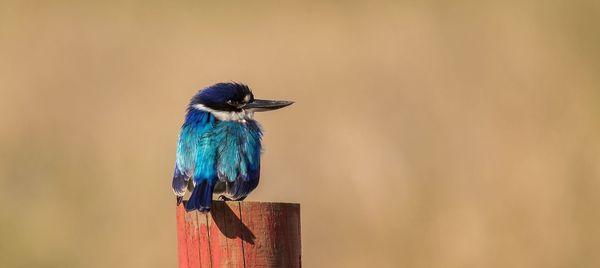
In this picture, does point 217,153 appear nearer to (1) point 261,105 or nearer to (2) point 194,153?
(2) point 194,153

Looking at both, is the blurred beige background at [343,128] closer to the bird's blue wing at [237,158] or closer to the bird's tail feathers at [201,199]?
the bird's blue wing at [237,158]

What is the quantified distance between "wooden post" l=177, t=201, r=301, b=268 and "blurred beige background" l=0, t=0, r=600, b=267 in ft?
15.3

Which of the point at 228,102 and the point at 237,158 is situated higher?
the point at 228,102

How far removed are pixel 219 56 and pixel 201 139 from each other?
550 cm

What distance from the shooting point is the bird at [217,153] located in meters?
5.91

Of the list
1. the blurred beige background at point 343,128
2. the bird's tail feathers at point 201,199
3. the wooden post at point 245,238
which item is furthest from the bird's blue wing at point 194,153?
the blurred beige background at point 343,128

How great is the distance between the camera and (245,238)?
4.43 metres

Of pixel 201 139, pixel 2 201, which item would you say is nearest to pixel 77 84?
pixel 2 201

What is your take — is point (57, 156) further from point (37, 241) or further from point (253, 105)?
point (253, 105)

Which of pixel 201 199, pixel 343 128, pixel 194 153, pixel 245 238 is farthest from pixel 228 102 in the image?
pixel 343 128

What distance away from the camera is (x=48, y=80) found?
11.4 meters

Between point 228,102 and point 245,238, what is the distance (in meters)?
2.51

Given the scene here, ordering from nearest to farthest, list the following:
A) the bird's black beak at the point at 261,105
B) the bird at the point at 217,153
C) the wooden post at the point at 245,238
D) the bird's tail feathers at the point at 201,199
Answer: the wooden post at the point at 245,238
the bird's tail feathers at the point at 201,199
the bird at the point at 217,153
the bird's black beak at the point at 261,105

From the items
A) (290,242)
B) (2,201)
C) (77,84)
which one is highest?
(77,84)
